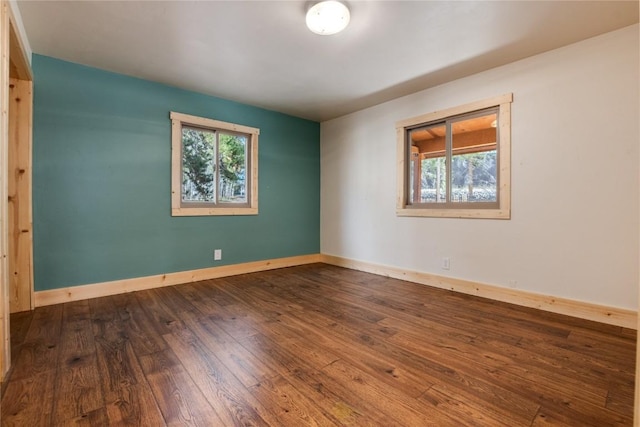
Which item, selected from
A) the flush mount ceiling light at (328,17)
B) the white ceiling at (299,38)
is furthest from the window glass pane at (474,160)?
the flush mount ceiling light at (328,17)

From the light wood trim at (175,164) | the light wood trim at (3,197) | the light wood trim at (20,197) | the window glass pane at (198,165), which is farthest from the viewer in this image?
the window glass pane at (198,165)

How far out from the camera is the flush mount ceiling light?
206 cm

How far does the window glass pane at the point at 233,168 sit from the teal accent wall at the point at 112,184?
0.26 meters

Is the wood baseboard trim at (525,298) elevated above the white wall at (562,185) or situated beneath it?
situated beneath

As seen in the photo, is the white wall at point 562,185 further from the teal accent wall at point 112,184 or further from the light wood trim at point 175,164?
the light wood trim at point 175,164

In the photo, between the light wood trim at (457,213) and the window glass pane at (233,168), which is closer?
the light wood trim at (457,213)

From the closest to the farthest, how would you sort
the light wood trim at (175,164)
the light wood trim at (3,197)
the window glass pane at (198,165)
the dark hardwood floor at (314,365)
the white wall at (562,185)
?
the dark hardwood floor at (314,365) < the light wood trim at (3,197) < the white wall at (562,185) < the light wood trim at (175,164) < the window glass pane at (198,165)

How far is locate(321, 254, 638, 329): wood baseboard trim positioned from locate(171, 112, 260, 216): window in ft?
7.30

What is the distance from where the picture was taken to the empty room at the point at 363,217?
1567 mm

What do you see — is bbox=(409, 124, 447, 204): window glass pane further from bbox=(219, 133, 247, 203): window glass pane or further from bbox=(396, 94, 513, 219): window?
bbox=(219, 133, 247, 203): window glass pane

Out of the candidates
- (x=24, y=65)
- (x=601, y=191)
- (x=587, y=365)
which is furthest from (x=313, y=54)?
(x=587, y=365)

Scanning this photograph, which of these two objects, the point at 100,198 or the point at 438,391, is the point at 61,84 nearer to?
the point at 100,198

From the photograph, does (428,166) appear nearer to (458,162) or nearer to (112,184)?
(458,162)

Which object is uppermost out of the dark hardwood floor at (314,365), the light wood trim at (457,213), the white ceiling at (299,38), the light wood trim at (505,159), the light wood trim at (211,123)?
the white ceiling at (299,38)
